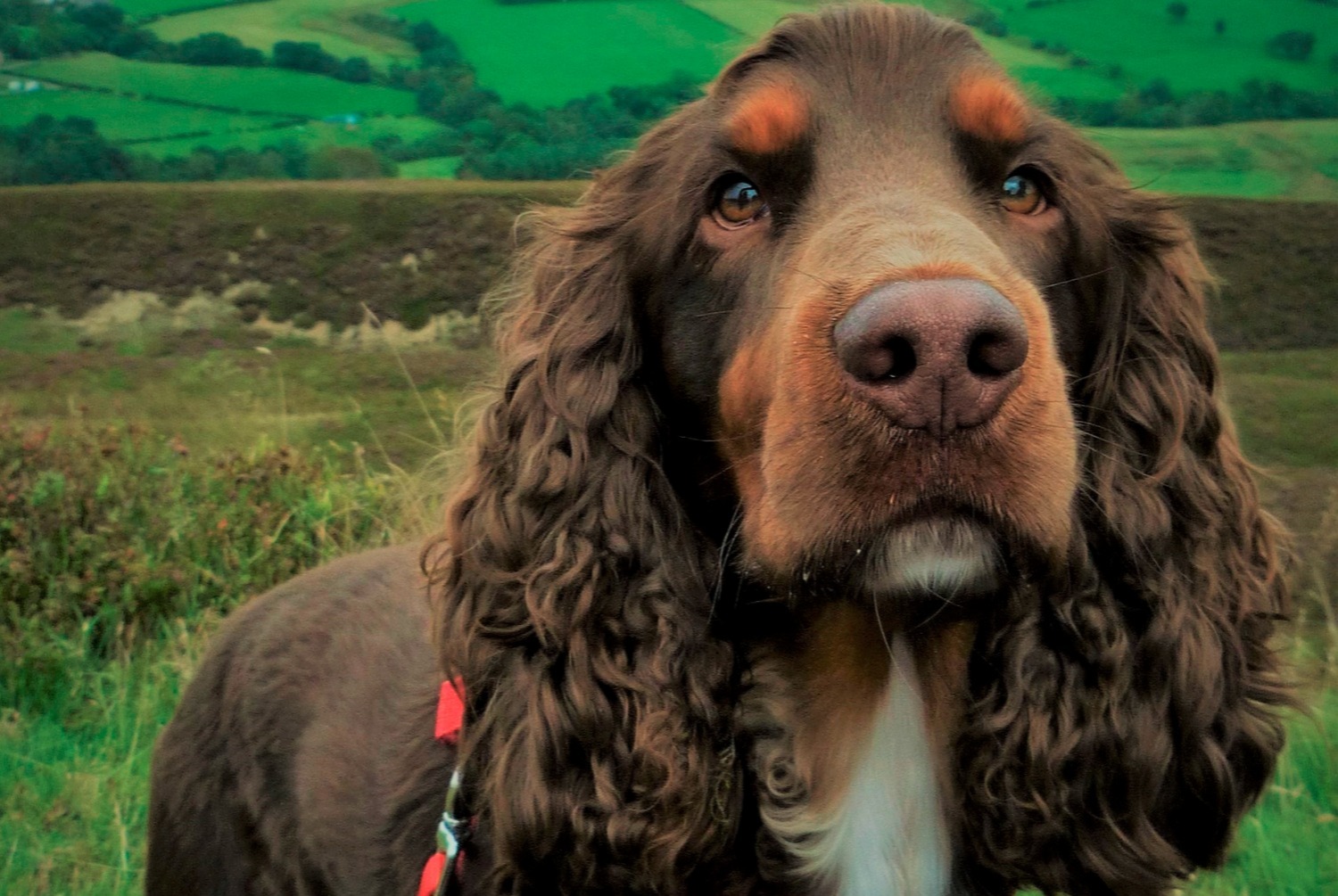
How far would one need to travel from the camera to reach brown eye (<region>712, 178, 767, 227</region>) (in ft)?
7.06

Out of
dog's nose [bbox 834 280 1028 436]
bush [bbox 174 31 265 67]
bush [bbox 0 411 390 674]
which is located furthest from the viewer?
bush [bbox 174 31 265 67]

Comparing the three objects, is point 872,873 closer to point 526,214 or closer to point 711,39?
point 526,214

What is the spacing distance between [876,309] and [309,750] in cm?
183

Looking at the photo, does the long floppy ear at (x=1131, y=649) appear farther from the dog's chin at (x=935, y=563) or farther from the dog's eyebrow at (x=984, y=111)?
the dog's chin at (x=935, y=563)

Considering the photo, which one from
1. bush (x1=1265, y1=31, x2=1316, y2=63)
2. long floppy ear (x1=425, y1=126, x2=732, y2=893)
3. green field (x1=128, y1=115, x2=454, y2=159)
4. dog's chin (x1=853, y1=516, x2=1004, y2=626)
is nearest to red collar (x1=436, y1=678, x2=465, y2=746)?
long floppy ear (x1=425, y1=126, x2=732, y2=893)

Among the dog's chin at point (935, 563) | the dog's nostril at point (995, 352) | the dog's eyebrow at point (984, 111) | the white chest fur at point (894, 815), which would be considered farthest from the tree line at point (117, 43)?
the dog's nostril at point (995, 352)

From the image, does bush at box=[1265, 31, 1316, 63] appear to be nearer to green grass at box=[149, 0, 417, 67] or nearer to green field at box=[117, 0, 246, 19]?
green grass at box=[149, 0, 417, 67]

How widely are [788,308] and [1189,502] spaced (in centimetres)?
94

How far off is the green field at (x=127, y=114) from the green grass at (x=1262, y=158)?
3.98 metres

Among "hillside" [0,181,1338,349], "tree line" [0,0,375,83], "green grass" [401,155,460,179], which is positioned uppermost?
"tree line" [0,0,375,83]

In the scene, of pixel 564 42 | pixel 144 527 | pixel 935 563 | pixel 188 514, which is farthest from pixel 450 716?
pixel 564 42

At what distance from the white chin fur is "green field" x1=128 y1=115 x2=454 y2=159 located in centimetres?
433

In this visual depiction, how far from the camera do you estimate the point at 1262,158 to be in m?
4.93

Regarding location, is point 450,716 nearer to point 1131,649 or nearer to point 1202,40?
point 1131,649
